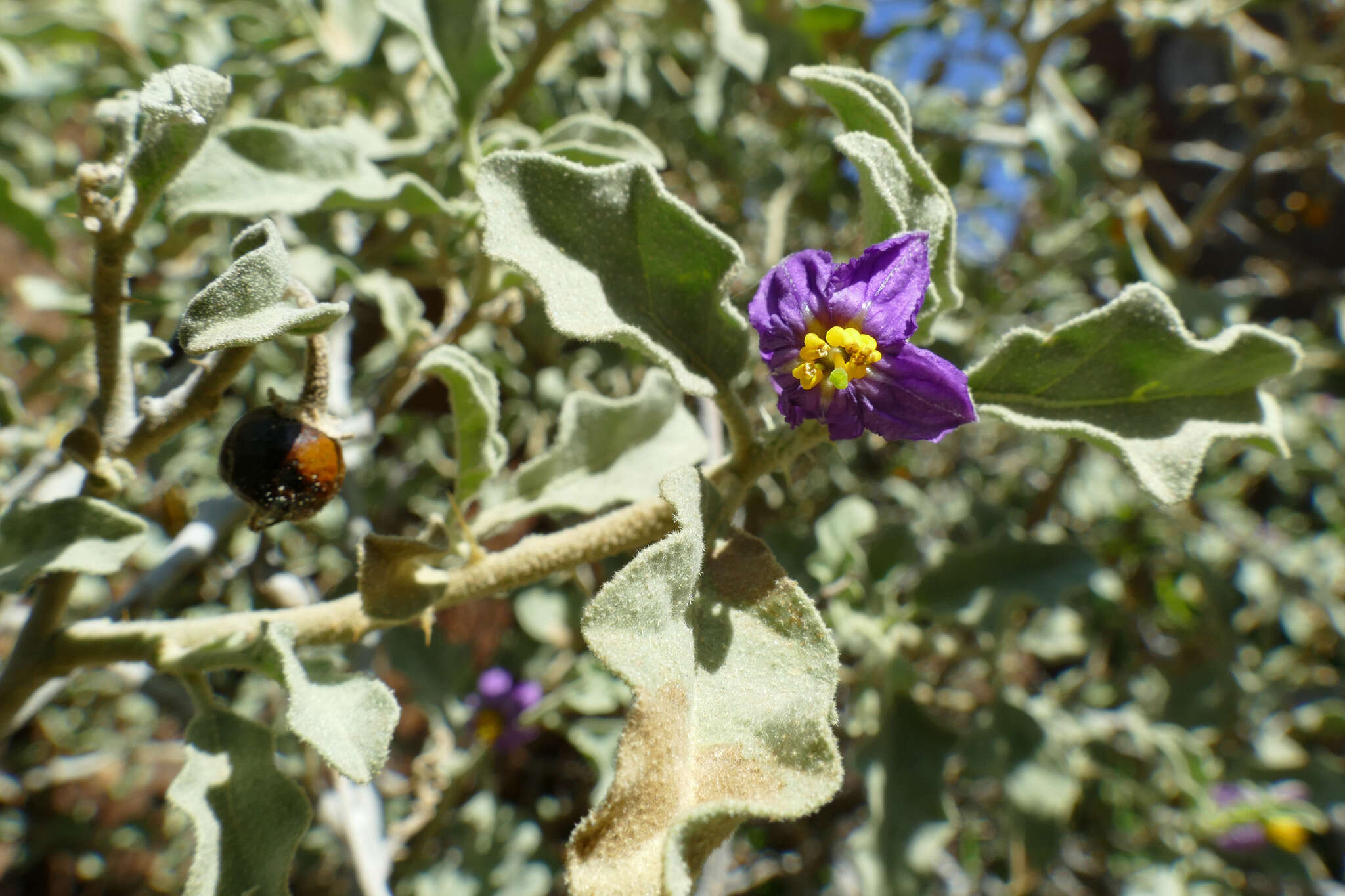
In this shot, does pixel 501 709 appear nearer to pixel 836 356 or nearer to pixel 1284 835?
pixel 836 356

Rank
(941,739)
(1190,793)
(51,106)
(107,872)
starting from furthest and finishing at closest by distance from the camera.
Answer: (107,872) → (51,106) → (1190,793) → (941,739)

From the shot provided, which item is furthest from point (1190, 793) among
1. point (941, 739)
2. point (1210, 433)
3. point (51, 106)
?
point (51, 106)

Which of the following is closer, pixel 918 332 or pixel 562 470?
pixel 918 332

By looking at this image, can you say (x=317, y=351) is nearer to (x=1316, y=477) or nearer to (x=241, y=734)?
(x=241, y=734)

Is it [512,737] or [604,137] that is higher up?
[604,137]

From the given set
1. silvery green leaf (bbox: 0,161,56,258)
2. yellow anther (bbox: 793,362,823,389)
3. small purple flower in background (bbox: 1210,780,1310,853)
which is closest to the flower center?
yellow anther (bbox: 793,362,823,389)

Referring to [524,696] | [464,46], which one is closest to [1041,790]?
[524,696]

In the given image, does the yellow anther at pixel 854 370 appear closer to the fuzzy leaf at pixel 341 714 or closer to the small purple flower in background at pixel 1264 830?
the fuzzy leaf at pixel 341 714

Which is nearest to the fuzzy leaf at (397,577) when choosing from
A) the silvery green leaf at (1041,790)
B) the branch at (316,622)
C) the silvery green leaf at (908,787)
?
the branch at (316,622)
